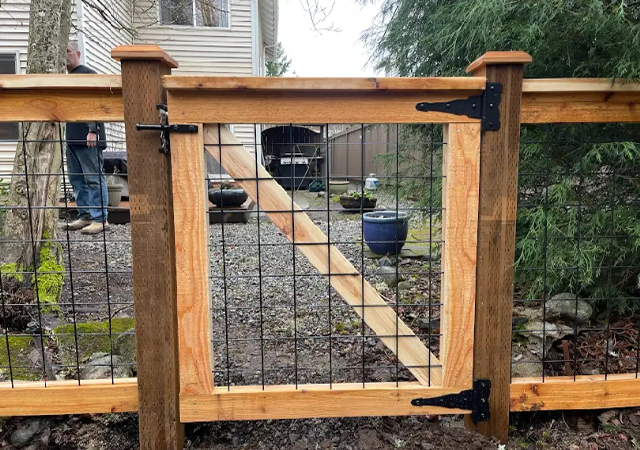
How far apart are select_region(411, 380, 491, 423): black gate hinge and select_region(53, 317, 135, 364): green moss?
1547 millimetres

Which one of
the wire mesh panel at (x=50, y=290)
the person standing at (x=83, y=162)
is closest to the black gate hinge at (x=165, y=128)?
the wire mesh panel at (x=50, y=290)

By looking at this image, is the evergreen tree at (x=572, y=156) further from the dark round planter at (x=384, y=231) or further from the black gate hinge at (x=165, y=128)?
the dark round planter at (x=384, y=231)

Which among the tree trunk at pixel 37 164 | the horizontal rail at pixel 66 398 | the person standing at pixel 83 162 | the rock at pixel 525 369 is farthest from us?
the person standing at pixel 83 162

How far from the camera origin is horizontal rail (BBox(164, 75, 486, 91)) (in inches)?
65.3

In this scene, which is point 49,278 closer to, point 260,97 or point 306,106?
point 260,97

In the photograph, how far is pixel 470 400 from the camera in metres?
1.92

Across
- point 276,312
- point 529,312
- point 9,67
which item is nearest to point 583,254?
point 529,312

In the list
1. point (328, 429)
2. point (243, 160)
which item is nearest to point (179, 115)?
point (243, 160)

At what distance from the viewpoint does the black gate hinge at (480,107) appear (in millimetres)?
1771

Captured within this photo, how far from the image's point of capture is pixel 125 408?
191cm

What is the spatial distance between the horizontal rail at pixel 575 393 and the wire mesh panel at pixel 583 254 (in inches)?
13.5

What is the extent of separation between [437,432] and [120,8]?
962 centimetres

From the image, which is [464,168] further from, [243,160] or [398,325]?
[243,160]

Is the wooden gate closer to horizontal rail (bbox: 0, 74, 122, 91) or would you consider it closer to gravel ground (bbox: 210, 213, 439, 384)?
gravel ground (bbox: 210, 213, 439, 384)
